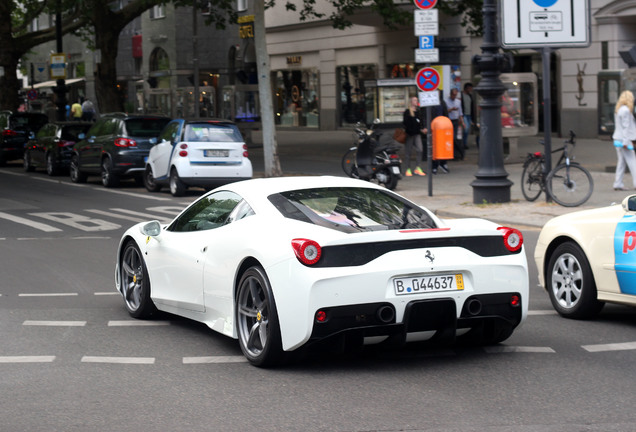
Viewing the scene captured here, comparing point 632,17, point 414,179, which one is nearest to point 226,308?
point 414,179

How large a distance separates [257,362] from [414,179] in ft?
54.3

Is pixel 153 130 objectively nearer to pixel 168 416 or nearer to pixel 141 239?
pixel 141 239

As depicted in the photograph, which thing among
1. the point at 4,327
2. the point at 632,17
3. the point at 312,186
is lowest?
the point at 4,327

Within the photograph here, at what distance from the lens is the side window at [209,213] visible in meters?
7.60

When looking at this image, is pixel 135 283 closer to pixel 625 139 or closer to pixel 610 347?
pixel 610 347

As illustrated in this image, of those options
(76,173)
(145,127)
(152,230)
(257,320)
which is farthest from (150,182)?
(257,320)

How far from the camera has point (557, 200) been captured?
17031mm

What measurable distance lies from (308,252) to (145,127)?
1892 cm

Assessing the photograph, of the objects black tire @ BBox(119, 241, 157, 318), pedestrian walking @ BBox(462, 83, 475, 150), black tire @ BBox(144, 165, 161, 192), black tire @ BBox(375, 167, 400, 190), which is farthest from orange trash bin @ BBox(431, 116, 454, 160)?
black tire @ BBox(119, 241, 157, 318)

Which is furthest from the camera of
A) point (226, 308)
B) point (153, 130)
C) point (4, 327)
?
point (153, 130)

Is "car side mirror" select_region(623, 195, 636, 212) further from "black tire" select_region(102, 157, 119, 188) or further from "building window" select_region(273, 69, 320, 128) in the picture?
"building window" select_region(273, 69, 320, 128)

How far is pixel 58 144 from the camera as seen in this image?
92.2ft

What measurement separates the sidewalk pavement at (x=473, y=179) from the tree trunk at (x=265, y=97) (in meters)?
0.65

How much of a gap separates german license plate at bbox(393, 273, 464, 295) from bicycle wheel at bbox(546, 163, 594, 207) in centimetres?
1060
